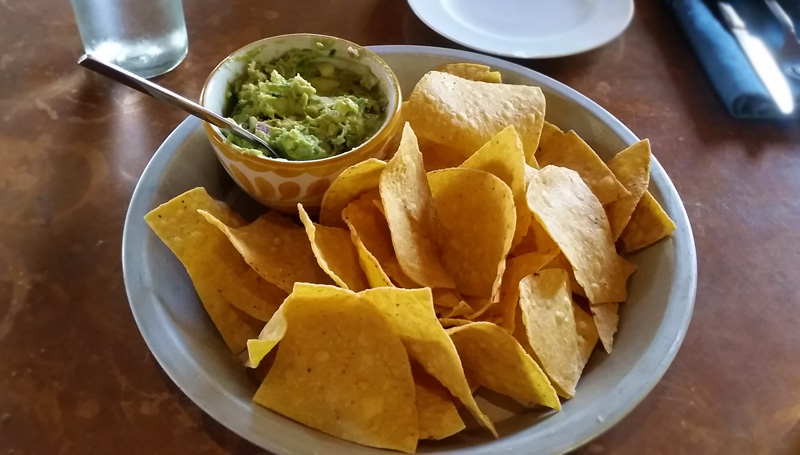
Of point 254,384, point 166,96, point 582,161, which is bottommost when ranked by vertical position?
point 254,384

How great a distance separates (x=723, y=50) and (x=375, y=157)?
32.3 inches

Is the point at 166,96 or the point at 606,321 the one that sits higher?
the point at 166,96

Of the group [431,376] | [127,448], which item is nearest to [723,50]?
[431,376]

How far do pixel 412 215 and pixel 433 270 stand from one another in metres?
0.09

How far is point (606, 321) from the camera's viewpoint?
936 mm

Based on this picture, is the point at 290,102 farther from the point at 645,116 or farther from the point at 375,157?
the point at 645,116

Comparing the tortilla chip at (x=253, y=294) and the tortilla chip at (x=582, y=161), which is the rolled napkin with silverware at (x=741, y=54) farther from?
the tortilla chip at (x=253, y=294)

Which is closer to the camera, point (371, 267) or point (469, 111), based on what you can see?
point (371, 267)

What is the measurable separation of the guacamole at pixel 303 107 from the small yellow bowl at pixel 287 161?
1cm

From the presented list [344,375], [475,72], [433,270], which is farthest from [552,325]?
[475,72]

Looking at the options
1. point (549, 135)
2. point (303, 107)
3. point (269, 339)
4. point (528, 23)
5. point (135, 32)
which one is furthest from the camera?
point (528, 23)

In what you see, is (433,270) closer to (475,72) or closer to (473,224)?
(473,224)

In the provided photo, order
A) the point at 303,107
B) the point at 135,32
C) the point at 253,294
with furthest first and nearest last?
the point at 135,32 → the point at 303,107 → the point at 253,294

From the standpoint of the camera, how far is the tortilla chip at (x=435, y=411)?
2.64 ft
